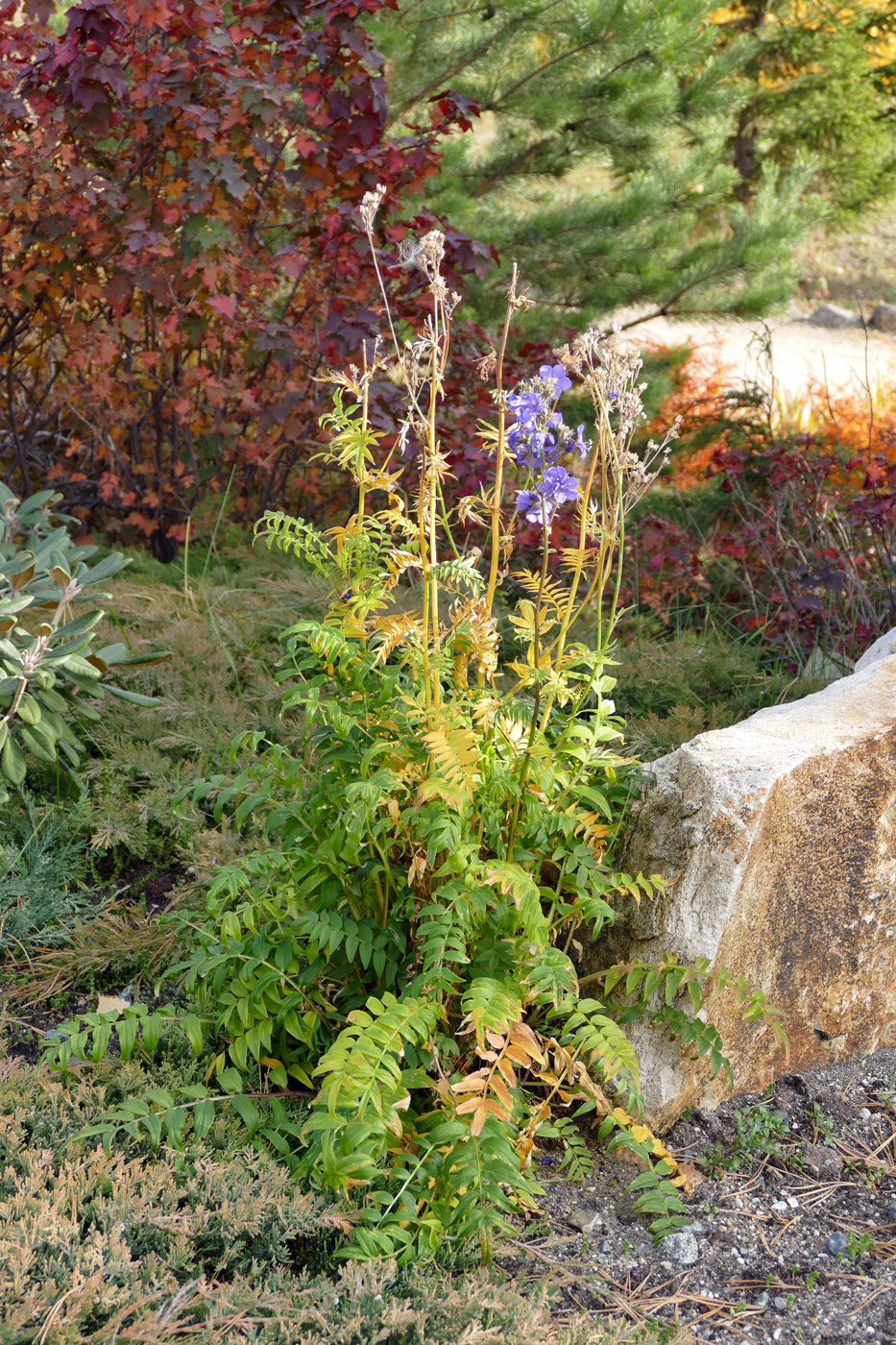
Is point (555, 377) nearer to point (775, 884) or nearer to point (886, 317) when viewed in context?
point (775, 884)

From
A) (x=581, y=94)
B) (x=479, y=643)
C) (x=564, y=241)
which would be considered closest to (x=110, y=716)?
(x=479, y=643)

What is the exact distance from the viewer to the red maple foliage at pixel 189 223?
12.6ft

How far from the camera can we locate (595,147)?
268 inches

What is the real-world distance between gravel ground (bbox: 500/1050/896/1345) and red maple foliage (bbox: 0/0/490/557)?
2498 millimetres

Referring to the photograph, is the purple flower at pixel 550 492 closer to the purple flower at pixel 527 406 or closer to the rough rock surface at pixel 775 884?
the purple flower at pixel 527 406

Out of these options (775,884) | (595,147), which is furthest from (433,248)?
(595,147)

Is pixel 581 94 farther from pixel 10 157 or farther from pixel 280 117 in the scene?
pixel 10 157

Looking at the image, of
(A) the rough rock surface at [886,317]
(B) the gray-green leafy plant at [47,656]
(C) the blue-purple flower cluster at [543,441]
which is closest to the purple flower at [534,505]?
(C) the blue-purple flower cluster at [543,441]

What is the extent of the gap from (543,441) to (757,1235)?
1501mm

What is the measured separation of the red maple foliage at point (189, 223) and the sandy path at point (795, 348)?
576 cm

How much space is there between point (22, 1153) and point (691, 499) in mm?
5002

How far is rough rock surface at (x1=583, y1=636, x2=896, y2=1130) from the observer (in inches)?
83.4

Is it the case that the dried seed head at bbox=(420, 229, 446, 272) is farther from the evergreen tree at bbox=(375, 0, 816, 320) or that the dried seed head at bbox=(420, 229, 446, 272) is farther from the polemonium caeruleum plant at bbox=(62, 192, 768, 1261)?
the evergreen tree at bbox=(375, 0, 816, 320)

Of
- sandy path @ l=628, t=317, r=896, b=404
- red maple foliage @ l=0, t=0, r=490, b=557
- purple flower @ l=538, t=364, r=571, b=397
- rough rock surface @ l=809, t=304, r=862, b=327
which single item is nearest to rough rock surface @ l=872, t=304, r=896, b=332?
sandy path @ l=628, t=317, r=896, b=404
